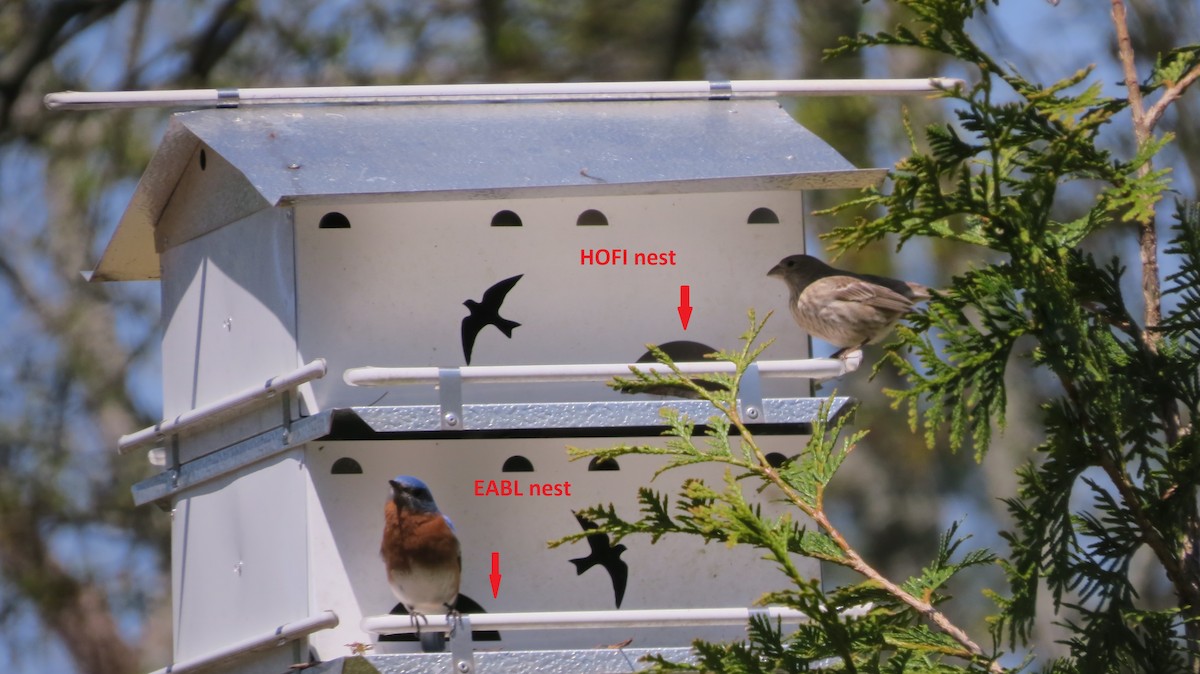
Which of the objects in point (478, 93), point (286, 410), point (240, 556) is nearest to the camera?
point (286, 410)

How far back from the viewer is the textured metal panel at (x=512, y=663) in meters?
4.97

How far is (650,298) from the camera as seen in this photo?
5.75m

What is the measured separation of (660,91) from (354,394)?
1.39 meters

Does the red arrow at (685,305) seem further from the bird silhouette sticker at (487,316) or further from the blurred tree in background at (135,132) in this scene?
the blurred tree in background at (135,132)

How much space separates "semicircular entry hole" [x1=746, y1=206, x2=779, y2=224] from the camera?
5.83m

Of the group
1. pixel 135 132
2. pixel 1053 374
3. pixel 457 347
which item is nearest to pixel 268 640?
pixel 457 347

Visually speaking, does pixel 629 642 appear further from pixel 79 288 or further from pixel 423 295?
pixel 79 288

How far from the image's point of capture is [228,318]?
5.85m

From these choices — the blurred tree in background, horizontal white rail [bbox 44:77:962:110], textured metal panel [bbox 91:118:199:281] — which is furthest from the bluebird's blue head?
the blurred tree in background

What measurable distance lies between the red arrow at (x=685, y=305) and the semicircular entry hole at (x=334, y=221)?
1034 mm

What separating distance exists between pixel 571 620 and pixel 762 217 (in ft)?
4.98

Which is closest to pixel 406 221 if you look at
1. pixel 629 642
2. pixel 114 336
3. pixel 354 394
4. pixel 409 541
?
pixel 354 394

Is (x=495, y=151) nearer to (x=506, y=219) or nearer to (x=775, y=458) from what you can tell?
(x=506, y=219)

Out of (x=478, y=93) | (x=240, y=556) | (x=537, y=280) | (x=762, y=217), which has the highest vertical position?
(x=478, y=93)
